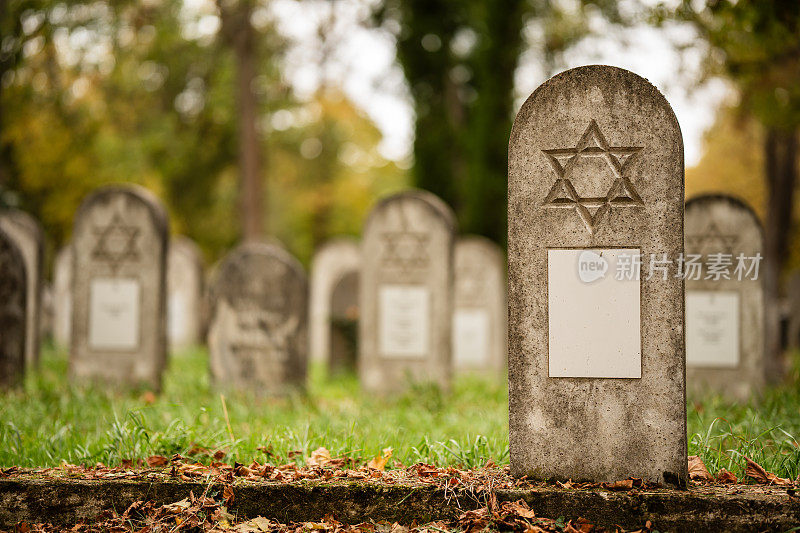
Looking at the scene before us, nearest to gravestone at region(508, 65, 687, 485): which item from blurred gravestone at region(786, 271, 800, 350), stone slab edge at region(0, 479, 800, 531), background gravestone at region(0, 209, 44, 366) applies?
stone slab edge at region(0, 479, 800, 531)

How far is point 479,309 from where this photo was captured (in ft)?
33.2

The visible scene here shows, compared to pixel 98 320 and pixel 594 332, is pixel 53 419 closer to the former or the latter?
pixel 98 320

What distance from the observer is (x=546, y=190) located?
3387 mm

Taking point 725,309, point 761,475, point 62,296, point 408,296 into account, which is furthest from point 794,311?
point 62,296

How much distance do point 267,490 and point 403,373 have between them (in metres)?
4.37

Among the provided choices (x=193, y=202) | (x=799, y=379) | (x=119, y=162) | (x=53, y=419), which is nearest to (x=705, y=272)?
(x=799, y=379)

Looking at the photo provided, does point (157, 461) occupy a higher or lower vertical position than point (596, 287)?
lower

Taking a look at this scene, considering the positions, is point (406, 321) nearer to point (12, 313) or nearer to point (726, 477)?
point (12, 313)

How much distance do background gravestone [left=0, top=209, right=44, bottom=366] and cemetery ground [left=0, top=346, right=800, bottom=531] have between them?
263 cm

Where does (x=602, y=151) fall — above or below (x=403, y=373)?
above

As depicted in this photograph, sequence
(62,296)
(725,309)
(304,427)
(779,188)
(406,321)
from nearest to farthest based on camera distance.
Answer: (304,427), (725,309), (406,321), (62,296), (779,188)

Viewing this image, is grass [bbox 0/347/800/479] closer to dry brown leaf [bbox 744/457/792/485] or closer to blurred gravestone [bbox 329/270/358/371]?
dry brown leaf [bbox 744/457/792/485]

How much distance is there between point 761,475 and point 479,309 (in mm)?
6917

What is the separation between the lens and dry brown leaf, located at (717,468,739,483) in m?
3.21
